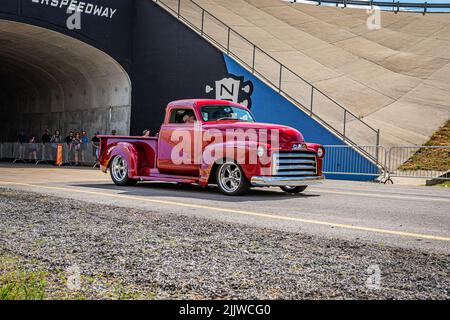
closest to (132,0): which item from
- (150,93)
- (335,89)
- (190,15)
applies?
(190,15)

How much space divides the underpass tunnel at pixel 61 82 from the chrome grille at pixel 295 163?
54.7 ft

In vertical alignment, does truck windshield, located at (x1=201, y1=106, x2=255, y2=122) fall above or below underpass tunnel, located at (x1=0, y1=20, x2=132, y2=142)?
below

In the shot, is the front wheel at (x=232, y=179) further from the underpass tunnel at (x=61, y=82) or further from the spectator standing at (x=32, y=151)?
the spectator standing at (x=32, y=151)

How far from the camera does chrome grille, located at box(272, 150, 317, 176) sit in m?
9.14

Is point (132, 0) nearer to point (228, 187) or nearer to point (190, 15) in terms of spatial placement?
point (190, 15)

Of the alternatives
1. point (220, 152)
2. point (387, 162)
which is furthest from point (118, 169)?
point (387, 162)

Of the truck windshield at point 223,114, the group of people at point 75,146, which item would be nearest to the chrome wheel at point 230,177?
the truck windshield at point 223,114

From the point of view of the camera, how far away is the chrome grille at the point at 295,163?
914cm

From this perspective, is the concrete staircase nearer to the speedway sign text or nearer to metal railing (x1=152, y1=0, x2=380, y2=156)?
metal railing (x1=152, y1=0, x2=380, y2=156)

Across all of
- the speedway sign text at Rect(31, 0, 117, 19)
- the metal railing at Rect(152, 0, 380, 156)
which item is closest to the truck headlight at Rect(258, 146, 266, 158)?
the metal railing at Rect(152, 0, 380, 156)

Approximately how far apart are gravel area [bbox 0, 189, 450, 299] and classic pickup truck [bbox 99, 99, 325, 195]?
325cm

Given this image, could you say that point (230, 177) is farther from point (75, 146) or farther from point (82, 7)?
point (75, 146)

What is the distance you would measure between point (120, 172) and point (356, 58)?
25.8 metres

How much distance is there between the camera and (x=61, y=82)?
30109 millimetres
